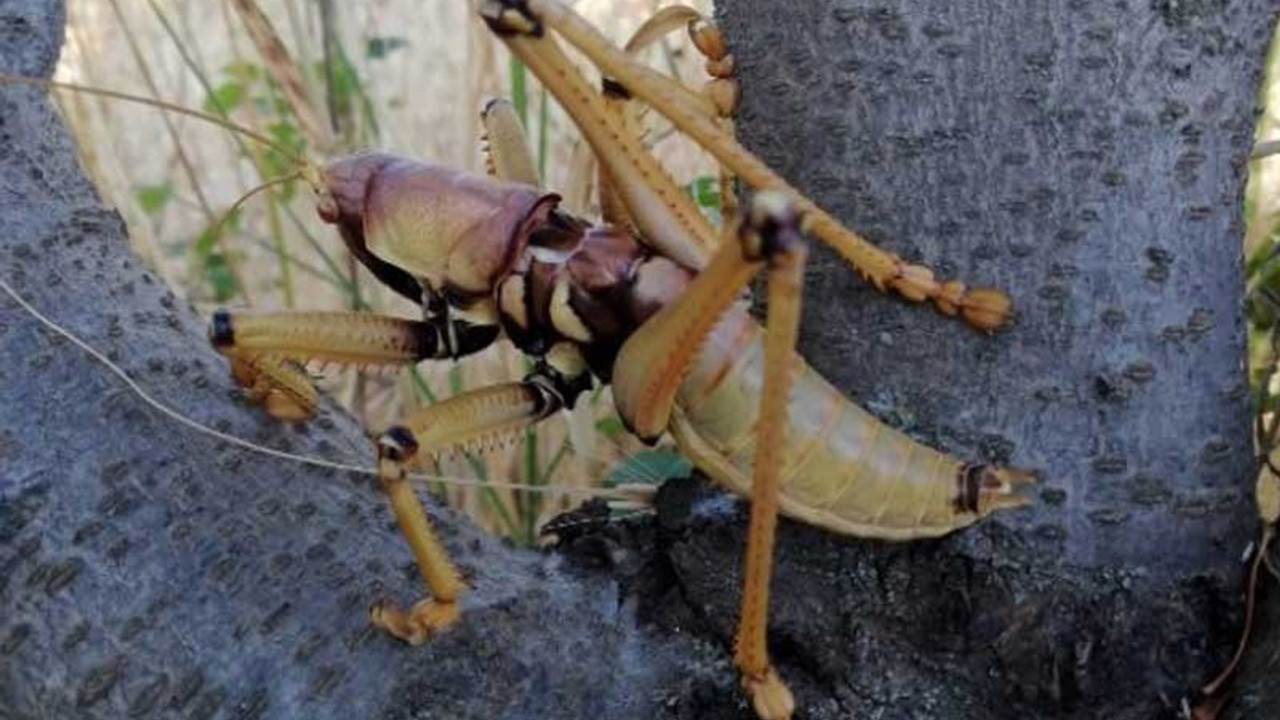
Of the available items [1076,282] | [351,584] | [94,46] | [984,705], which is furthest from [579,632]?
[94,46]

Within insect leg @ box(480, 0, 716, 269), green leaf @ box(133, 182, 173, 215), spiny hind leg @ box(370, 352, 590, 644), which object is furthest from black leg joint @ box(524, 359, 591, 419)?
green leaf @ box(133, 182, 173, 215)

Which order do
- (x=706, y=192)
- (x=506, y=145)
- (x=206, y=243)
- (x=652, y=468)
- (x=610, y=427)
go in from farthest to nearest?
(x=206, y=243) < (x=610, y=427) < (x=706, y=192) < (x=652, y=468) < (x=506, y=145)

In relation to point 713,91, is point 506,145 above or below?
below

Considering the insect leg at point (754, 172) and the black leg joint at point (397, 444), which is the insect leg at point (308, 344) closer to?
the black leg joint at point (397, 444)

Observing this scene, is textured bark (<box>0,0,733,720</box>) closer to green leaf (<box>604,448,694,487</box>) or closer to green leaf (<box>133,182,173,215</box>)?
green leaf (<box>604,448,694,487</box>)

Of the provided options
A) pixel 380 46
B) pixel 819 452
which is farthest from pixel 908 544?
pixel 380 46

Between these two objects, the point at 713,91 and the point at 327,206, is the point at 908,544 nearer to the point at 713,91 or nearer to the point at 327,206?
the point at 713,91

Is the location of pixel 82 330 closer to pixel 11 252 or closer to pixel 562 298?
pixel 11 252
